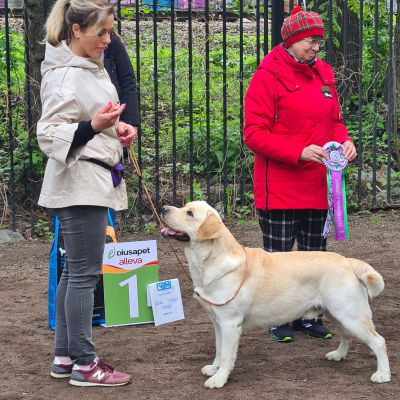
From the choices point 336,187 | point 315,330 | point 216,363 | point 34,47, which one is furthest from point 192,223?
point 34,47

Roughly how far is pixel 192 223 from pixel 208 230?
10 cm

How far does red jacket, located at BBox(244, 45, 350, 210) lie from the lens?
157 inches

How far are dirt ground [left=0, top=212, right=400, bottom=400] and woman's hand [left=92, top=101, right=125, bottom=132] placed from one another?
1478 mm

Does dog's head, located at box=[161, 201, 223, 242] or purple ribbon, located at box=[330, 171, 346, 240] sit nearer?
dog's head, located at box=[161, 201, 223, 242]

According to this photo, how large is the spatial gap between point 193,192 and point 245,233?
0.85 meters

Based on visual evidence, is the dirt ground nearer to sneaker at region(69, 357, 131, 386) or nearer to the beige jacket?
sneaker at region(69, 357, 131, 386)

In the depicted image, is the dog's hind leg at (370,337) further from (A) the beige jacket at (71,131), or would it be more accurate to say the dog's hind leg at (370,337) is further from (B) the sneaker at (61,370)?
(B) the sneaker at (61,370)

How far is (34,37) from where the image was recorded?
262 inches

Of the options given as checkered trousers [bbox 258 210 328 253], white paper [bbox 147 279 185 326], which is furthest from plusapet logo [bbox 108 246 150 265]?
checkered trousers [bbox 258 210 328 253]

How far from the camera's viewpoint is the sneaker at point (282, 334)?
13.7 feet

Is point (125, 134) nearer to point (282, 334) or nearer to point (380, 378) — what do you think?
point (282, 334)

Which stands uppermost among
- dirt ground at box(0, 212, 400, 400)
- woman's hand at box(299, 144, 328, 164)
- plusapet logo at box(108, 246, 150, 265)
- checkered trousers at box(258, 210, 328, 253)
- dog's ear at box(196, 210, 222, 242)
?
woman's hand at box(299, 144, 328, 164)

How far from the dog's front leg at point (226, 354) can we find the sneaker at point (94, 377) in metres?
0.51

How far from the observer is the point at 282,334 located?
4195mm
